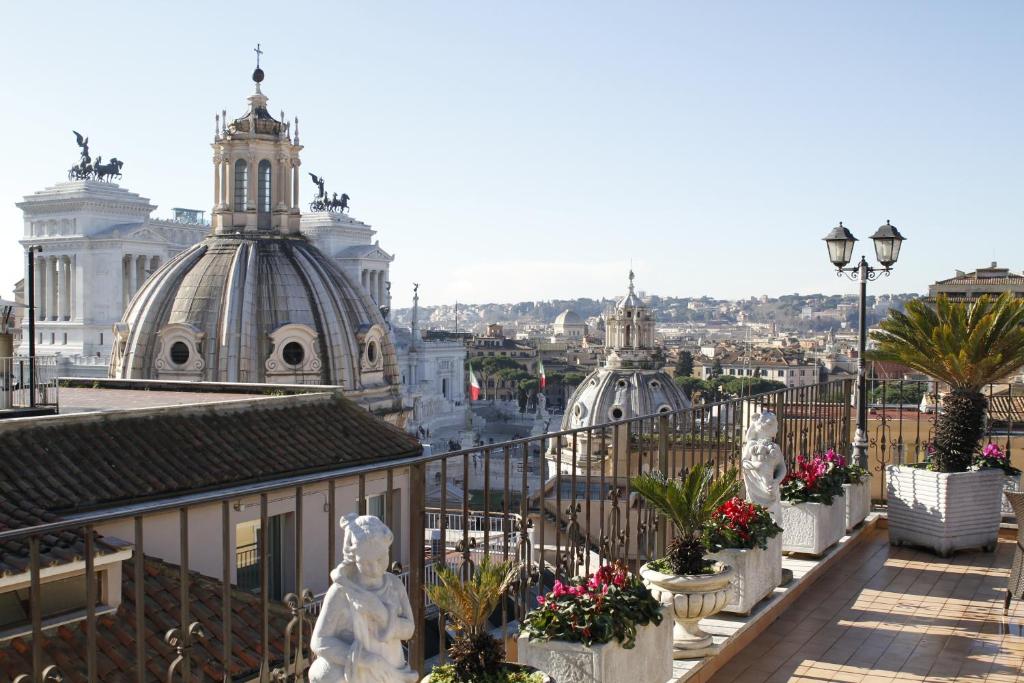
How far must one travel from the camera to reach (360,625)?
3291 mm

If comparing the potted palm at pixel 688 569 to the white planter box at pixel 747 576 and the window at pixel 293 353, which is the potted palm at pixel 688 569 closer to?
the white planter box at pixel 747 576

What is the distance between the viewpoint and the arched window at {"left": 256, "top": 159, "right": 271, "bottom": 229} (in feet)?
86.4

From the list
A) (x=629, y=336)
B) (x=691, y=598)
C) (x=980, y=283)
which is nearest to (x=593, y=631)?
(x=691, y=598)

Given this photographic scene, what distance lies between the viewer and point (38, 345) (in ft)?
225

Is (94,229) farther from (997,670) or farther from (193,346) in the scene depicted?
(997,670)

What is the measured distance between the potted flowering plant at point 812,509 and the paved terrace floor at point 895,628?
245mm

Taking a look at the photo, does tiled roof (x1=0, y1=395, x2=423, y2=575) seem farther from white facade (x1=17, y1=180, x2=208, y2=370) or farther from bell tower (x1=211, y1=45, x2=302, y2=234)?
white facade (x1=17, y1=180, x2=208, y2=370)

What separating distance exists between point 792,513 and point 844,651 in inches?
72.2

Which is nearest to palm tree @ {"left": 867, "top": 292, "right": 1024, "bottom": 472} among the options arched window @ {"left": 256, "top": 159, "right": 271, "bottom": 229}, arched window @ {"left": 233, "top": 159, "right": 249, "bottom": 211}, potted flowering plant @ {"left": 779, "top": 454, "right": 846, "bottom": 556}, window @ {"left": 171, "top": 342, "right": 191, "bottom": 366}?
potted flowering plant @ {"left": 779, "top": 454, "right": 846, "bottom": 556}

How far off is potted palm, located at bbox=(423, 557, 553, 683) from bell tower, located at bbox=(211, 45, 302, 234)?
2294 centimetres

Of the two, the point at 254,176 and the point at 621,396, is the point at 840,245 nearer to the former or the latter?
the point at 254,176

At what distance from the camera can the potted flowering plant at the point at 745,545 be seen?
245 inches

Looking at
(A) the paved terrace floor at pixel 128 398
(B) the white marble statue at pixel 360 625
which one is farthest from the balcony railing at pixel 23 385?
(B) the white marble statue at pixel 360 625

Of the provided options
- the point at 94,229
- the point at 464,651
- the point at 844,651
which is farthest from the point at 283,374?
the point at 94,229
